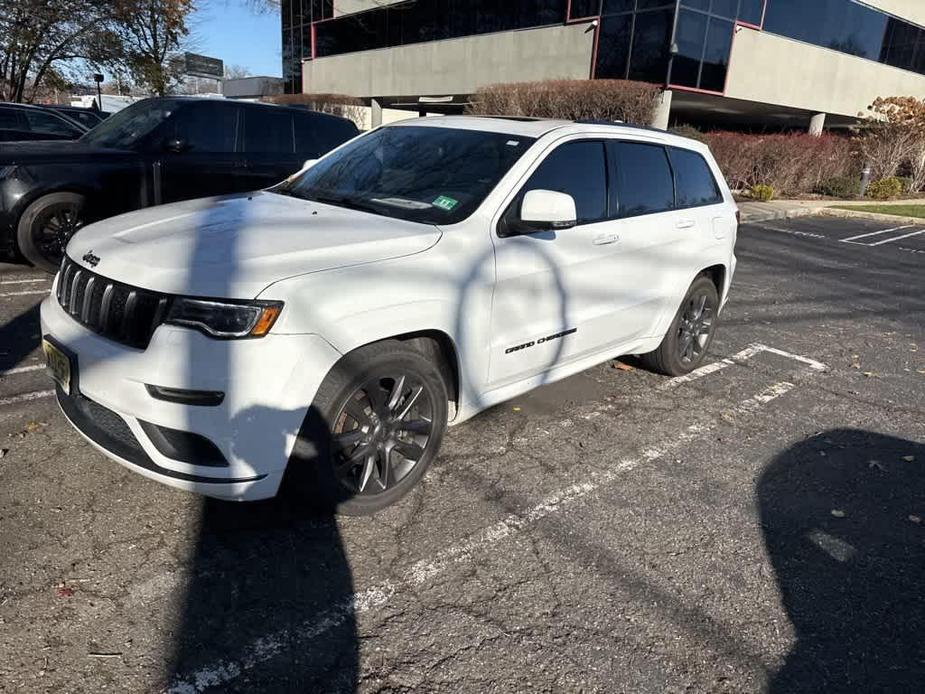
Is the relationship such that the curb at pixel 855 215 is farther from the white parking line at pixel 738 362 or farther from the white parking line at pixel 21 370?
the white parking line at pixel 21 370

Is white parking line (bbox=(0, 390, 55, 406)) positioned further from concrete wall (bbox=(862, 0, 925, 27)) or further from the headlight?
concrete wall (bbox=(862, 0, 925, 27))

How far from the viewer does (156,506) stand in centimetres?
315

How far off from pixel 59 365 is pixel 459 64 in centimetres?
2408

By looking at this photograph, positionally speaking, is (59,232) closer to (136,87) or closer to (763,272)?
(763,272)

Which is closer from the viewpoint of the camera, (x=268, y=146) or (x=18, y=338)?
(x=18, y=338)

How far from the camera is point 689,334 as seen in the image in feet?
17.2

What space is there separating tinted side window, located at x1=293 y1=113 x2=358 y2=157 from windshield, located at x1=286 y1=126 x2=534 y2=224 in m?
4.16

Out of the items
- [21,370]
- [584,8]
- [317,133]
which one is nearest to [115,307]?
[21,370]

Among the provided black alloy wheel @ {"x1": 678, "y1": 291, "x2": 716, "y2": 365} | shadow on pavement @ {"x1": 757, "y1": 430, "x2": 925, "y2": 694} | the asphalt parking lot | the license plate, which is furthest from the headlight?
black alloy wheel @ {"x1": 678, "y1": 291, "x2": 716, "y2": 365}

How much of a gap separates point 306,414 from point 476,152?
6.08 feet

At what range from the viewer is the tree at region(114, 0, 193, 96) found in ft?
70.6

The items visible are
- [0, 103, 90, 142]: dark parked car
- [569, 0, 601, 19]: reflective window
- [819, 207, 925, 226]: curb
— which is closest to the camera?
[0, 103, 90, 142]: dark parked car

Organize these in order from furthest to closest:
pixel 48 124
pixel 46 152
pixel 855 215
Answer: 1. pixel 855 215
2. pixel 48 124
3. pixel 46 152

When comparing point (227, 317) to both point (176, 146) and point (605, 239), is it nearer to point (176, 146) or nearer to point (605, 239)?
point (605, 239)
